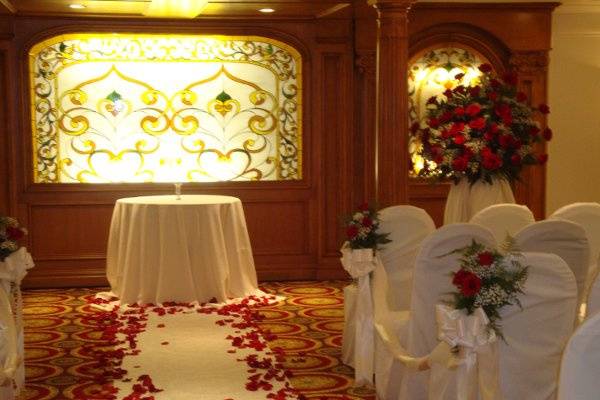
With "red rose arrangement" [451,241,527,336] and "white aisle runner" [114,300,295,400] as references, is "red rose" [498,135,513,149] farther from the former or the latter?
"red rose arrangement" [451,241,527,336]

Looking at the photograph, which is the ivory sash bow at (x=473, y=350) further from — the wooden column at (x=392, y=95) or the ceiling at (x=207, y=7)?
the ceiling at (x=207, y=7)

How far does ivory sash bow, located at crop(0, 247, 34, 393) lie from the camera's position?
444 cm

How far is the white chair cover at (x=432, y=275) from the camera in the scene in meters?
4.29

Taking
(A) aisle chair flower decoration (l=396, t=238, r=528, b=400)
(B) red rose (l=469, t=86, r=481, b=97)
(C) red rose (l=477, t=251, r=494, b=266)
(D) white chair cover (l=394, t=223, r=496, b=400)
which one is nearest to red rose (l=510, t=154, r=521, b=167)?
(B) red rose (l=469, t=86, r=481, b=97)

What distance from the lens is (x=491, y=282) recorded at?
3.41 meters

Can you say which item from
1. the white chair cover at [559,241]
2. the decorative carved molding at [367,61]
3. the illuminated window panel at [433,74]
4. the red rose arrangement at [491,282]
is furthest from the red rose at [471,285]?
the illuminated window panel at [433,74]

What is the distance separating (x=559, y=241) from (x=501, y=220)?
4.06 ft

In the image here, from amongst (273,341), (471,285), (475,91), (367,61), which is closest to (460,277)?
(471,285)

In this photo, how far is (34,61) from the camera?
9438 millimetres

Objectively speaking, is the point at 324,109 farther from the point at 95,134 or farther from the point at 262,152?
the point at 95,134

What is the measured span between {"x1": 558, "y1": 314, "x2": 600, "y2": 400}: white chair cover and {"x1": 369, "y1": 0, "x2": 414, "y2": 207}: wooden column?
5.03 m

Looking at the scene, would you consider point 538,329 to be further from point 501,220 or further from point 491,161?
point 491,161

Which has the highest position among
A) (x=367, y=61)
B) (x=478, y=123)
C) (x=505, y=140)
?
(x=367, y=61)

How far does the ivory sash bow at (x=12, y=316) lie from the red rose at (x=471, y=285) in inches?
84.1
